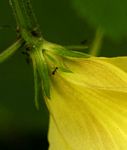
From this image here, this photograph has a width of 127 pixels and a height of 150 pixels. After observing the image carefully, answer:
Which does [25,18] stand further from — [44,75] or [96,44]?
[96,44]

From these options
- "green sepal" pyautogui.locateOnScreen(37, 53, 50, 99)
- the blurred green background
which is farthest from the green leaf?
"green sepal" pyautogui.locateOnScreen(37, 53, 50, 99)

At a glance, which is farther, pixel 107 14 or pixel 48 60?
pixel 107 14

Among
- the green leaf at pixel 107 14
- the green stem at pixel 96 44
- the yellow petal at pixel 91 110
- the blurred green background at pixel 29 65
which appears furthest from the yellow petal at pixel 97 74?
the blurred green background at pixel 29 65

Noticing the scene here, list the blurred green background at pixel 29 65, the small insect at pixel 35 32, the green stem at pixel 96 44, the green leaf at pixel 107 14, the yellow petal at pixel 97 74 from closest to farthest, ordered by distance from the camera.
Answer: the yellow petal at pixel 97 74 < the small insect at pixel 35 32 < the green leaf at pixel 107 14 < the green stem at pixel 96 44 < the blurred green background at pixel 29 65

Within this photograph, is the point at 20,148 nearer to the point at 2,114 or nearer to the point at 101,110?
the point at 2,114

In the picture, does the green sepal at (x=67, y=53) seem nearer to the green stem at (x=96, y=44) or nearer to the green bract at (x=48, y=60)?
the green bract at (x=48, y=60)

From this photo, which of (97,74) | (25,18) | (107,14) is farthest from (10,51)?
(107,14)

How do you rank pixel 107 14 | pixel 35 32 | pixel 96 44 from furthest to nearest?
pixel 96 44 < pixel 107 14 < pixel 35 32
